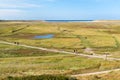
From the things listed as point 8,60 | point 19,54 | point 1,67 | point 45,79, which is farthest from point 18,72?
point 19,54

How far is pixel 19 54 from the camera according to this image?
266ft

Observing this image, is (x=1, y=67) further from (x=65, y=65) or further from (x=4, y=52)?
(x=4, y=52)

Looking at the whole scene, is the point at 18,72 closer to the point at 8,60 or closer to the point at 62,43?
the point at 8,60

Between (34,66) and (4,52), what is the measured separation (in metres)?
26.8

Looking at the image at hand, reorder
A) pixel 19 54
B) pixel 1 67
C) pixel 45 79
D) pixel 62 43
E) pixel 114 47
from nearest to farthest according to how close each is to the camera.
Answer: pixel 45 79 → pixel 1 67 → pixel 19 54 → pixel 114 47 → pixel 62 43

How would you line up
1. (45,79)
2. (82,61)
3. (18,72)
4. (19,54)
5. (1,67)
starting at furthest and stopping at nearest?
1. (19,54)
2. (82,61)
3. (1,67)
4. (18,72)
5. (45,79)

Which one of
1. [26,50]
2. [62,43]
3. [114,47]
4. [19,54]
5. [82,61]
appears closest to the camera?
[82,61]

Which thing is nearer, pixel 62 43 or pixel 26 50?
pixel 26 50

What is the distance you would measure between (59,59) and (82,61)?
657cm

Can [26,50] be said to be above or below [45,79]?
below

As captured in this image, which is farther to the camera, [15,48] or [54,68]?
[15,48]

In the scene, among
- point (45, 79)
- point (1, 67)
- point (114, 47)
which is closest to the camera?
point (45, 79)

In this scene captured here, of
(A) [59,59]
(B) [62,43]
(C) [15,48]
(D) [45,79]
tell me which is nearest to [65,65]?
(A) [59,59]

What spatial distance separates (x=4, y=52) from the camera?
83438 mm
